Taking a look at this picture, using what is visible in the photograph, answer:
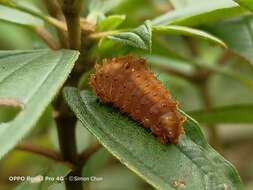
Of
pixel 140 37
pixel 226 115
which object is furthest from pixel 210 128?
pixel 140 37

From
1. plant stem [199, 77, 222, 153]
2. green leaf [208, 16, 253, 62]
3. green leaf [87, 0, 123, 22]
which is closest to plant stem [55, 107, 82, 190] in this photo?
green leaf [87, 0, 123, 22]

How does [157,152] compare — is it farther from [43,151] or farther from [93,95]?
[43,151]

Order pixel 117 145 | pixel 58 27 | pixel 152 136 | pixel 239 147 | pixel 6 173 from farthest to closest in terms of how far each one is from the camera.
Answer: pixel 239 147
pixel 6 173
pixel 58 27
pixel 152 136
pixel 117 145

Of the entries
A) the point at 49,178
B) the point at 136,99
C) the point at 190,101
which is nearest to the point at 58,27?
the point at 136,99

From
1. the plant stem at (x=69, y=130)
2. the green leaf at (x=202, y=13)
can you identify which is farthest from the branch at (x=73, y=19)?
the green leaf at (x=202, y=13)

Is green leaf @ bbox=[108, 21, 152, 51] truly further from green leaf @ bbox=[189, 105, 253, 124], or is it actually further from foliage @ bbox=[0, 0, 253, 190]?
green leaf @ bbox=[189, 105, 253, 124]

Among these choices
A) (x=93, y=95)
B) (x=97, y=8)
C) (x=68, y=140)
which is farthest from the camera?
(x=97, y=8)

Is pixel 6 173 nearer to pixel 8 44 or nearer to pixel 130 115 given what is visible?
pixel 8 44
